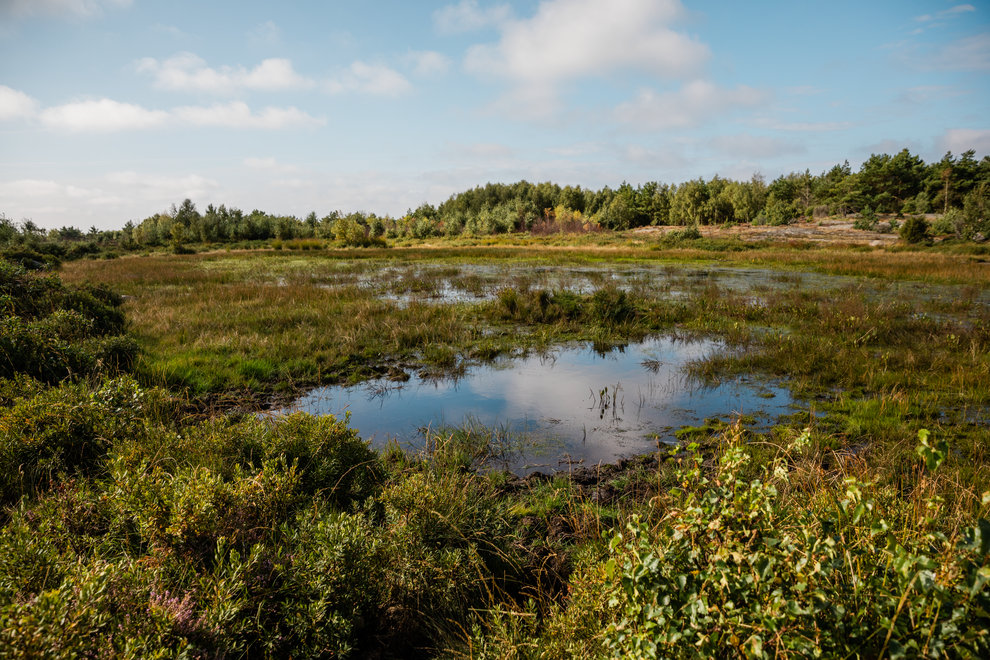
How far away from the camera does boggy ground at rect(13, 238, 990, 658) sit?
1688 mm

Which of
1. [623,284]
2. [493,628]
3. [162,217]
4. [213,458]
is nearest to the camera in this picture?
[493,628]

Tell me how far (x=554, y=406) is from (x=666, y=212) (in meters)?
86.0

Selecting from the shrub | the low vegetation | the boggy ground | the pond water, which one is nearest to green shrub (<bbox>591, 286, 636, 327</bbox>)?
the low vegetation

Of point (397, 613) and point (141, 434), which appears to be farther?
point (141, 434)

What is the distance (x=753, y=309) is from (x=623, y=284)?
6.63m

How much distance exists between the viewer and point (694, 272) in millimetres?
24688

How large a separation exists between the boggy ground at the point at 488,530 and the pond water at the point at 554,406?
501mm

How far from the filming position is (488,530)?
3.54 m

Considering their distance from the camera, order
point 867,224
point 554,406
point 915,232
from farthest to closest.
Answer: point 867,224 → point 915,232 → point 554,406

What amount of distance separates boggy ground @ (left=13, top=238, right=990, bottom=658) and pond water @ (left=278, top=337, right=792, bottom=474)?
50cm

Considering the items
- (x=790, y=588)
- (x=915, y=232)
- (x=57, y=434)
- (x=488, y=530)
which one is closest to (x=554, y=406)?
(x=488, y=530)

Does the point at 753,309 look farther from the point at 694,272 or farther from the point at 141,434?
the point at 141,434

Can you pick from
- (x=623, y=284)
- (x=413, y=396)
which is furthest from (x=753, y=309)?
(x=413, y=396)

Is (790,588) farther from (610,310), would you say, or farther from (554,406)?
(610,310)
